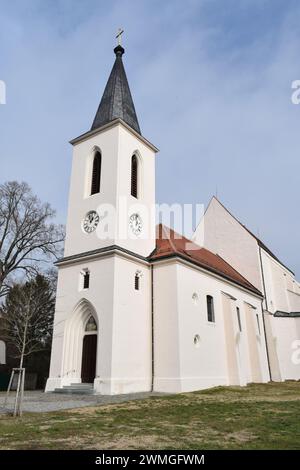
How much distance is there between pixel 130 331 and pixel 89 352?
7.87 ft

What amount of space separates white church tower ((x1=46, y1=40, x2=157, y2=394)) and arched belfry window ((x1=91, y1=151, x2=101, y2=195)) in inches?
2.8

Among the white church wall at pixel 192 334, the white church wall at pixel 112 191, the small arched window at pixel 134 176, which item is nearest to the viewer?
the white church wall at pixel 192 334

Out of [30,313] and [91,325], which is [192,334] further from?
[30,313]

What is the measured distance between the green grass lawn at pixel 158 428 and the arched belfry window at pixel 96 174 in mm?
12825

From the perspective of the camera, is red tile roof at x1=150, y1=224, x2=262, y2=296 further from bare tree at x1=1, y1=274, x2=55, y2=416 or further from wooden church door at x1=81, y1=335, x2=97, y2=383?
bare tree at x1=1, y1=274, x2=55, y2=416

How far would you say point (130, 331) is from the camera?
17484 millimetres

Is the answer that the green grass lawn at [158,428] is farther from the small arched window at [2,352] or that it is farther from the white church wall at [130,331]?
the small arched window at [2,352]

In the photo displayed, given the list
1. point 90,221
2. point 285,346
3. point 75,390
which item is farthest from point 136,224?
point 285,346

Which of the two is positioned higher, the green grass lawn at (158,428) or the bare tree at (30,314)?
the bare tree at (30,314)

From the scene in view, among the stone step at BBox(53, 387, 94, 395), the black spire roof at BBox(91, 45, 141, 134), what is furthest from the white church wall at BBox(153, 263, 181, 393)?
the black spire roof at BBox(91, 45, 141, 134)

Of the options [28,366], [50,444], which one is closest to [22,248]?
[28,366]

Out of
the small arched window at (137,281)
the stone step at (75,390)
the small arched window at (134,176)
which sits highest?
the small arched window at (134,176)

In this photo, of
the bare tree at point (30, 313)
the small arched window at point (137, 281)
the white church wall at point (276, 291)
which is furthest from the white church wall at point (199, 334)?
the white church wall at point (276, 291)

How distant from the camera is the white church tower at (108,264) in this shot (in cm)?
1694
